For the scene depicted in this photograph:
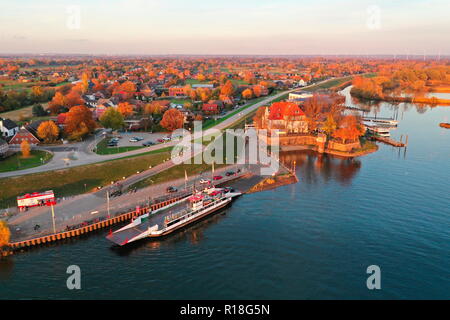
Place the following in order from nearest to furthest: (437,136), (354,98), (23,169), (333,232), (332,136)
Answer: (333,232) → (23,169) → (332,136) → (437,136) → (354,98)

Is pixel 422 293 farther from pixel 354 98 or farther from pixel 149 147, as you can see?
pixel 354 98

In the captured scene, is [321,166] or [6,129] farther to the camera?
[6,129]

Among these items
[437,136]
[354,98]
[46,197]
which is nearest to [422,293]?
[46,197]

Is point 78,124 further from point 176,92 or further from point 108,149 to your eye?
point 176,92

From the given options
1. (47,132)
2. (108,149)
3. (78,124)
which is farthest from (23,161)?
(78,124)

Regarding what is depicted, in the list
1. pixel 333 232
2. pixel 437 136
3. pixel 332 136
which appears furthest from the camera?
pixel 437 136

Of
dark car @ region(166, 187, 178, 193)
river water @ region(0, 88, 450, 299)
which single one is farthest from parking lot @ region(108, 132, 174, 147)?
river water @ region(0, 88, 450, 299)

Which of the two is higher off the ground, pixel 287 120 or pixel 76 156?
pixel 287 120
